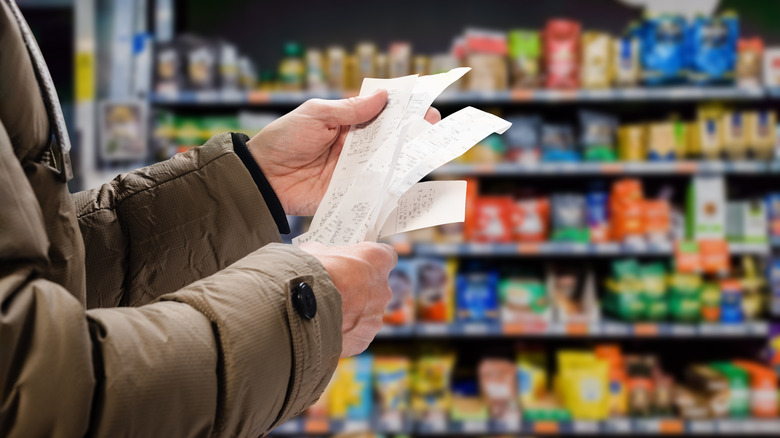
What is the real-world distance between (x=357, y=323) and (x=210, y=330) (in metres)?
0.23

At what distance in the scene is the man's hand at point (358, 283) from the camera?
717 millimetres

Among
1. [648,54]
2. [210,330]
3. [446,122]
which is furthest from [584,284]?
[210,330]

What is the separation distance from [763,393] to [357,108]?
241 cm

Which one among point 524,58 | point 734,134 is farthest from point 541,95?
point 734,134

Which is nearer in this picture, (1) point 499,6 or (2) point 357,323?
(2) point 357,323

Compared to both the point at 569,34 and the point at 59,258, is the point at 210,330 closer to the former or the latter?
the point at 59,258

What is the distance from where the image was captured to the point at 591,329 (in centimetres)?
260

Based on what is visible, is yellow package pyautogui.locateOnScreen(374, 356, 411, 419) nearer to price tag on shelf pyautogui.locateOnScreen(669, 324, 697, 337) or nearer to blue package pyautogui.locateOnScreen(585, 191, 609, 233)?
blue package pyautogui.locateOnScreen(585, 191, 609, 233)

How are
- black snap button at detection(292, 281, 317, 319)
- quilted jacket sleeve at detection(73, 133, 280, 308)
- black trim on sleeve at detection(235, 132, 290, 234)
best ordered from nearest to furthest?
black snap button at detection(292, 281, 317, 319), quilted jacket sleeve at detection(73, 133, 280, 308), black trim on sleeve at detection(235, 132, 290, 234)

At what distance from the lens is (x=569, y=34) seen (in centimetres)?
264

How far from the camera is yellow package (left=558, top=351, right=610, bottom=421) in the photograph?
8.27 feet

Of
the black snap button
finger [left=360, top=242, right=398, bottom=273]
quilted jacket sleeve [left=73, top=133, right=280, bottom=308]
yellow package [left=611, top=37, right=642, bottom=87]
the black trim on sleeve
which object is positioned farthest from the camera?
yellow package [left=611, top=37, right=642, bottom=87]

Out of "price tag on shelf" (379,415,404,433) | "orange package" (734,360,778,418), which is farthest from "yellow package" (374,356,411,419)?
"orange package" (734,360,778,418)

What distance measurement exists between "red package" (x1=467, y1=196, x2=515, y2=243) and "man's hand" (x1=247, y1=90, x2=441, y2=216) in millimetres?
1567
